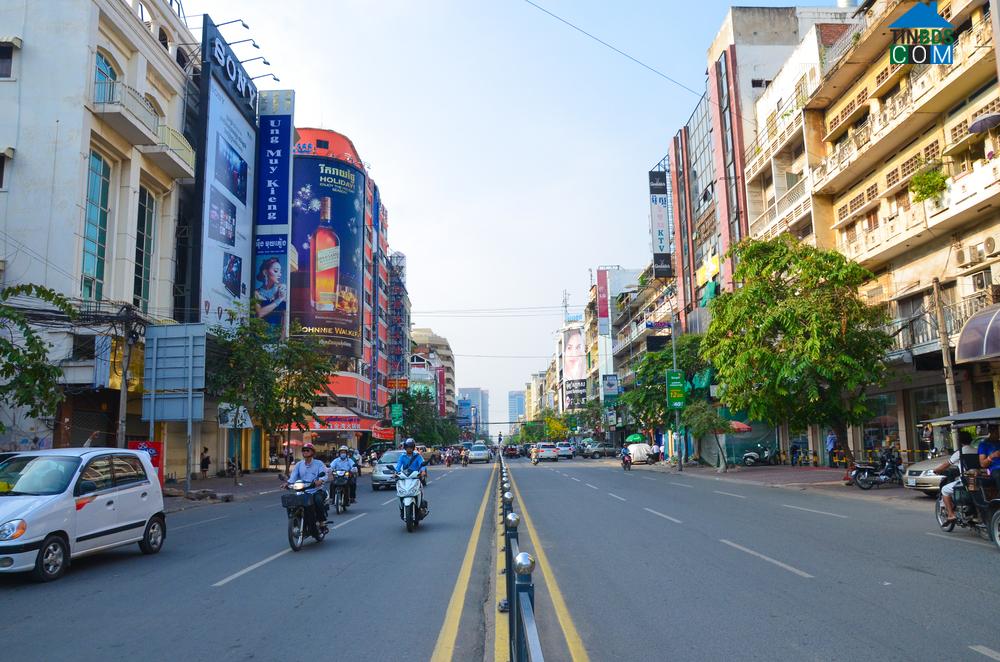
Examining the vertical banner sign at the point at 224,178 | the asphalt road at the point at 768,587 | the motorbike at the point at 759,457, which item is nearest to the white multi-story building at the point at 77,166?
the vertical banner sign at the point at 224,178

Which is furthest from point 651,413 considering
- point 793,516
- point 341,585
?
point 341,585

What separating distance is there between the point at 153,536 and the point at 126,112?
22172 millimetres

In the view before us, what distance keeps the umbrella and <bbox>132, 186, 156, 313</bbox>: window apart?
1247 inches

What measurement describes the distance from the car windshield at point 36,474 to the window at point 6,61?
23.9 m

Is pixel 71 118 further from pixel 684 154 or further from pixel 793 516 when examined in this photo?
pixel 684 154

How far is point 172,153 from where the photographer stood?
105 feet

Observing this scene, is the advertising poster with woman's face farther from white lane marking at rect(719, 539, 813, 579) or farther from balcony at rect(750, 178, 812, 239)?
white lane marking at rect(719, 539, 813, 579)

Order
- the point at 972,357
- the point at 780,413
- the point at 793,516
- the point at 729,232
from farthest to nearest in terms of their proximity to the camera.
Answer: the point at 729,232
the point at 780,413
the point at 972,357
the point at 793,516

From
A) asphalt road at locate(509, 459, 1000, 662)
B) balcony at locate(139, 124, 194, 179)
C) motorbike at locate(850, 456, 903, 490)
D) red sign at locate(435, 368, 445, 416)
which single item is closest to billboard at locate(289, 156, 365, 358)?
balcony at locate(139, 124, 194, 179)

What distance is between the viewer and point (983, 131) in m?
21.8

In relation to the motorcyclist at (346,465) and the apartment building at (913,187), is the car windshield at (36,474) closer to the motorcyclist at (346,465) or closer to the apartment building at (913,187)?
the motorcyclist at (346,465)

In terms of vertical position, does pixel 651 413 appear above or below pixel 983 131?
below

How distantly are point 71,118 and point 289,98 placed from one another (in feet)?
63.9

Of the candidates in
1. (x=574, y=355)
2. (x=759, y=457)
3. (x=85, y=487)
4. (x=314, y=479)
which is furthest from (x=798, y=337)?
(x=574, y=355)
